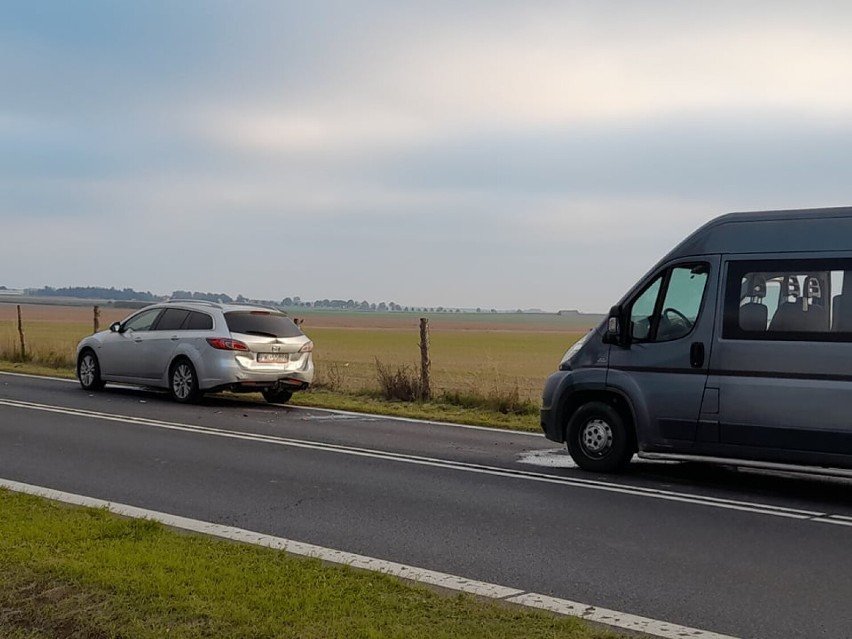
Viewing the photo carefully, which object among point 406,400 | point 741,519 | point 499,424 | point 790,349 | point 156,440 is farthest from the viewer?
point 406,400

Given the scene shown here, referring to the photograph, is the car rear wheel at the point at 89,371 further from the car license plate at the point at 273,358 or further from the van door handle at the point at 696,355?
the van door handle at the point at 696,355

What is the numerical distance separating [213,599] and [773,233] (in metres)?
6.34

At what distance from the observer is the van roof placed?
9.12 m

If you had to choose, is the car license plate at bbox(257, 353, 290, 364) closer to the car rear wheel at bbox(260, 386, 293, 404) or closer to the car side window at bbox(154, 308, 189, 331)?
the car rear wheel at bbox(260, 386, 293, 404)

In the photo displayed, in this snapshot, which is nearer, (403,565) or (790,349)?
(403,565)

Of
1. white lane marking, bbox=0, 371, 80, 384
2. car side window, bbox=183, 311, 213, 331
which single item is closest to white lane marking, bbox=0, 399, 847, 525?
car side window, bbox=183, 311, 213, 331

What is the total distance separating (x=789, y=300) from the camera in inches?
366

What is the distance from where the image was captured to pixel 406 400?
1830 centimetres

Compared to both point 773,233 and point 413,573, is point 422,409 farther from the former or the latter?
point 413,573

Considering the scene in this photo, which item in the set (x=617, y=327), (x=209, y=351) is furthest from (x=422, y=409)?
(x=617, y=327)

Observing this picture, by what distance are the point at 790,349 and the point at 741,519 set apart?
5.64ft

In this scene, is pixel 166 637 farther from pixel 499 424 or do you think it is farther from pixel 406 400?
pixel 406 400

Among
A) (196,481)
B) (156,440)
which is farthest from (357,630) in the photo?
(156,440)

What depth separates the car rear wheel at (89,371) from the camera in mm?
19188
